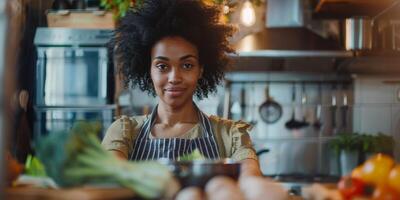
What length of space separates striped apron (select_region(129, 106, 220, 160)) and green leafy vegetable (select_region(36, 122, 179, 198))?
A: 0.97 metres

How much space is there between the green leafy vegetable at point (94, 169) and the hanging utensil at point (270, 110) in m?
4.59

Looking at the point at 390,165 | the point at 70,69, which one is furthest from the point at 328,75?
the point at 390,165

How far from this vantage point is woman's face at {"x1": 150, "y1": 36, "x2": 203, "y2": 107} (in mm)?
2283

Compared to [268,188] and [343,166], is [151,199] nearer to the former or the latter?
[268,188]

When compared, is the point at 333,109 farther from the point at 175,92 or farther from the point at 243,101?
the point at 175,92

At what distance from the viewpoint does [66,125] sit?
196 inches

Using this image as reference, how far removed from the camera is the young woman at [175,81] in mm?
2293

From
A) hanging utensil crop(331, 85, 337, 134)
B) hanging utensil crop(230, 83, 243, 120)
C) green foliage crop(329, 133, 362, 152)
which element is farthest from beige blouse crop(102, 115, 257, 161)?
hanging utensil crop(331, 85, 337, 134)

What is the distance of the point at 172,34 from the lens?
2383 millimetres

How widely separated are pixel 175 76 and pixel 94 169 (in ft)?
3.37

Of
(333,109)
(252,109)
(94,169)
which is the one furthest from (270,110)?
(94,169)

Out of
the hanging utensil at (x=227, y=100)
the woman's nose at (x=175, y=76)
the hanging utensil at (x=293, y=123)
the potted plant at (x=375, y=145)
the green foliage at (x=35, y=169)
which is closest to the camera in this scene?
the green foliage at (x=35, y=169)

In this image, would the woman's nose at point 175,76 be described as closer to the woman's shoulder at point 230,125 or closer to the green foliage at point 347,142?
the woman's shoulder at point 230,125

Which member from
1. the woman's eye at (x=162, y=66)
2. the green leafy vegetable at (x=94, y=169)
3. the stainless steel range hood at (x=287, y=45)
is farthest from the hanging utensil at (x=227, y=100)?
the green leafy vegetable at (x=94, y=169)
